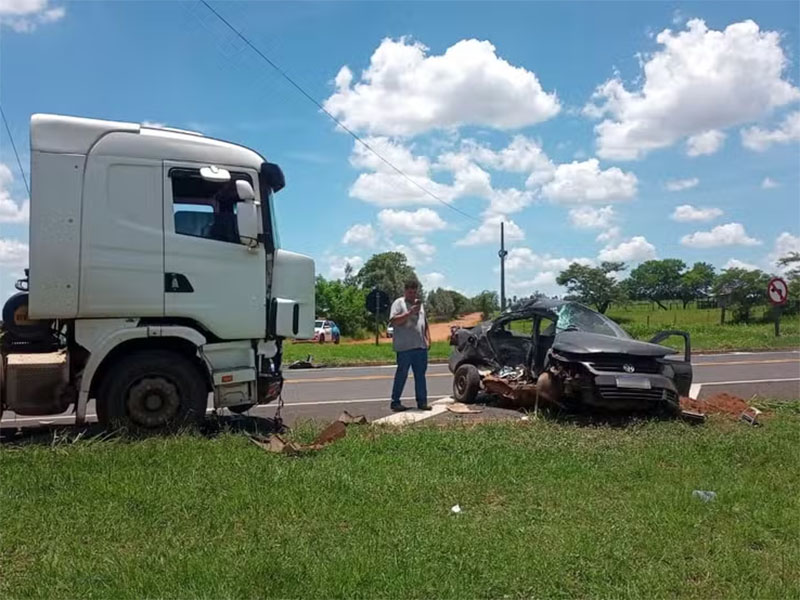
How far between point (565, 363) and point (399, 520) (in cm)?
437

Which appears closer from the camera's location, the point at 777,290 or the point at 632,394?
the point at 632,394

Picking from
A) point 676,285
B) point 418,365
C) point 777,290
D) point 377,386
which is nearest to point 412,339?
point 418,365

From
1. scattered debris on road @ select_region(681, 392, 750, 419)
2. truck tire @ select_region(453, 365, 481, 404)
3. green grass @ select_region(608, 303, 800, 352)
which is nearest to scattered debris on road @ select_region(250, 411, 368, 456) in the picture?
truck tire @ select_region(453, 365, 481, 404)

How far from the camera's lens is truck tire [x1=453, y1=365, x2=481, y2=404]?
1009 cm

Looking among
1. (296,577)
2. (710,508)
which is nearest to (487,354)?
(710,508)

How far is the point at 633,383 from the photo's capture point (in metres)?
7.81

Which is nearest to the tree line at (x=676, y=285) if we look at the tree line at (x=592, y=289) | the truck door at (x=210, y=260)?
the tree line at (x=592, y=289)

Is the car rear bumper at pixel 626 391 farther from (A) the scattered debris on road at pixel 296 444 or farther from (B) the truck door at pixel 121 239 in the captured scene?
(B) the truck door at pixel 121 239

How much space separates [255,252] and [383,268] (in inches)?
2805

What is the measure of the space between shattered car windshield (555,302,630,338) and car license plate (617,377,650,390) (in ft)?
3.85

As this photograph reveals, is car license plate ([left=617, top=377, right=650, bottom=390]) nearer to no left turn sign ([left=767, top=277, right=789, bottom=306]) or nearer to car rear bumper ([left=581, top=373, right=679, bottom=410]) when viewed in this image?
car rear bumper ([left=581, top=373, right=679, bottom=410])

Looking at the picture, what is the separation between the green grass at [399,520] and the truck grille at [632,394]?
43.4 inches

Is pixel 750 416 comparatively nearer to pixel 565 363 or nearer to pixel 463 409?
pixel 565 363

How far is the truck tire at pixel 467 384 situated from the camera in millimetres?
10094
